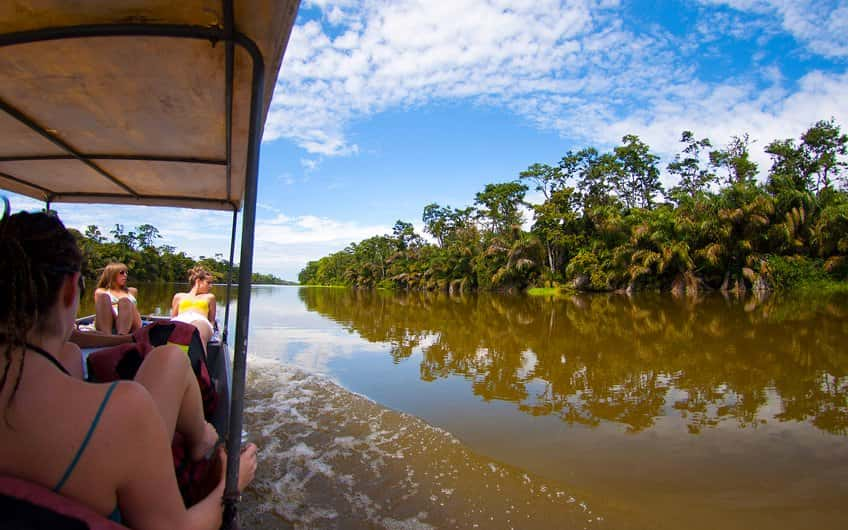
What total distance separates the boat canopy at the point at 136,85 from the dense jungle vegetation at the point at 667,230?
82.5 ft

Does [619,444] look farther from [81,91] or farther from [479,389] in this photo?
[81,91]

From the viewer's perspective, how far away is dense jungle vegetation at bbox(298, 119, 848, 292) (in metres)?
22.6

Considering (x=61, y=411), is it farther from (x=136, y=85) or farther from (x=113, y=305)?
(x=113, y=305)

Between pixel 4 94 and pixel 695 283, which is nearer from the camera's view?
pixel 4 94

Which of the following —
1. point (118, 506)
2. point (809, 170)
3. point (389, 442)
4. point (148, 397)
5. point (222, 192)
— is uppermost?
point (809, 170)

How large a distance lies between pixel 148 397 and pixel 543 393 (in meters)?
4.52

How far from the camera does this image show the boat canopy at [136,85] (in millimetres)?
1508

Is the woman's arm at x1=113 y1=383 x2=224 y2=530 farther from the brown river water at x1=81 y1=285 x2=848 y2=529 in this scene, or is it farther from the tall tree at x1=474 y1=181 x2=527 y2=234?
the tall tree at x1=474 y1=181 x2=527 y2=234

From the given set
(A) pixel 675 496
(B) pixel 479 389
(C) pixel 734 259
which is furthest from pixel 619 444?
(C) pixel 734 259

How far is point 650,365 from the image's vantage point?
20.2 ft

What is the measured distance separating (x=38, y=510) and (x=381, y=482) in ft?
7.57

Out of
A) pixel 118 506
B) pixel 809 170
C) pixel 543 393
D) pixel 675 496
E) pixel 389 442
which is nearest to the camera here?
pixel 118 506

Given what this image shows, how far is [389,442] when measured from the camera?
3461 mm

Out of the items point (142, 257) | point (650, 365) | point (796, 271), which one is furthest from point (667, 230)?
point (142, 257)
